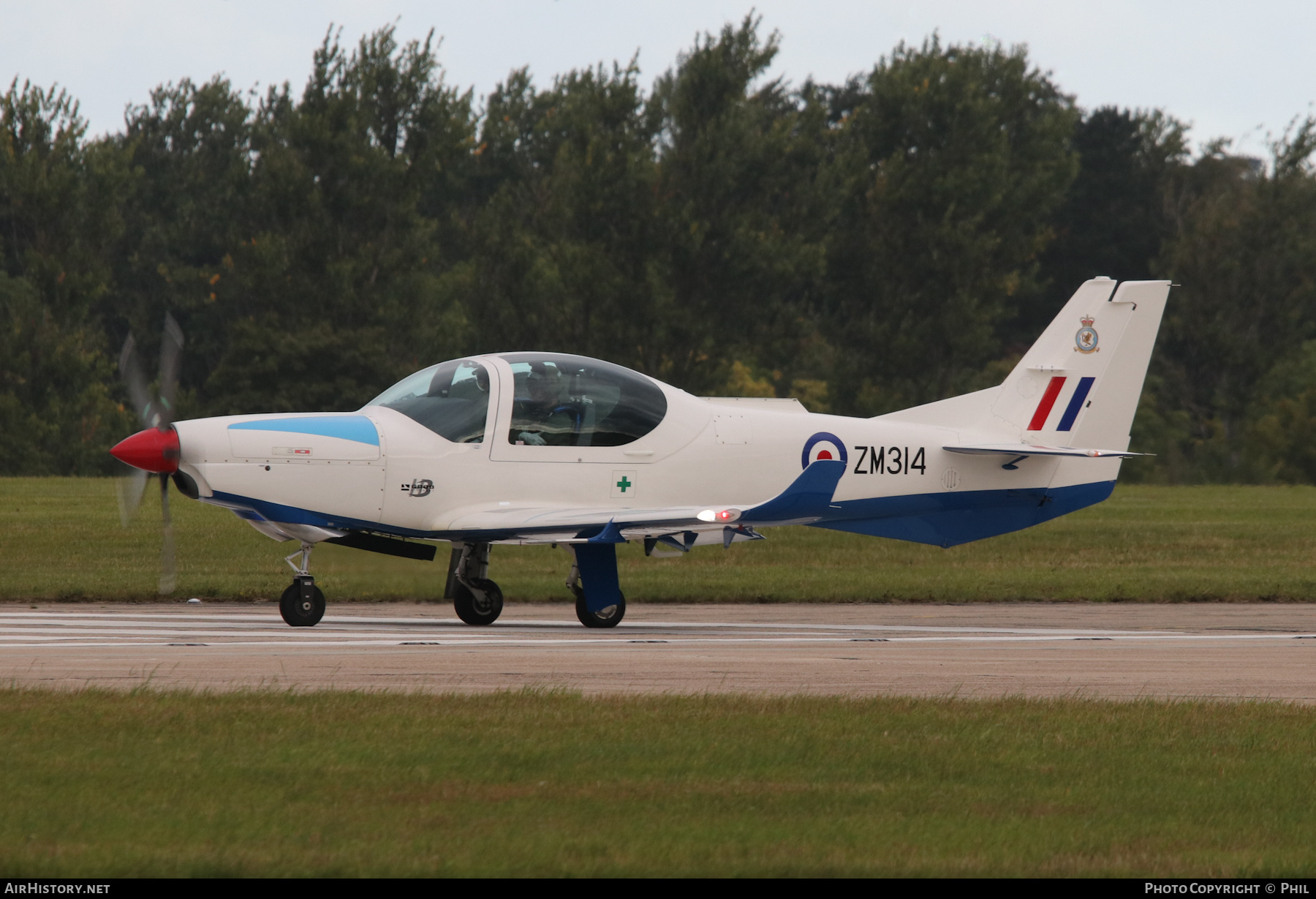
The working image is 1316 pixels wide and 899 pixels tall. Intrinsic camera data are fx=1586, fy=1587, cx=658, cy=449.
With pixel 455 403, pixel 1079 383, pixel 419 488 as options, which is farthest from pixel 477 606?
pixel 1079 383

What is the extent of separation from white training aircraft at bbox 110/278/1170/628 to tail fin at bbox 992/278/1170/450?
533mm

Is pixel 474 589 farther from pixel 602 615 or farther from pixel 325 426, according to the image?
pixel 325 426

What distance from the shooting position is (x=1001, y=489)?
718 inches

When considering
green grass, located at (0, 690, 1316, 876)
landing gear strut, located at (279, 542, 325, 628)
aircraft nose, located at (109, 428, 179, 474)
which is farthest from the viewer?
landing gear strut, located at (279, 542, 325, 628)

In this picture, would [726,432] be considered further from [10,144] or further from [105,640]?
[10,144]

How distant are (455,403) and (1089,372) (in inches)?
307

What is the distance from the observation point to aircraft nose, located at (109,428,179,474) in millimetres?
14664

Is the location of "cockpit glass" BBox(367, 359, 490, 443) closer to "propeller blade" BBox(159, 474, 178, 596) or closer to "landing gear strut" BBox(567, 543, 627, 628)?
"landing gear strut" BBox(567, 543, 627, 628)

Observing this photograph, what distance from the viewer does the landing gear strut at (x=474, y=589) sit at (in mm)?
16000

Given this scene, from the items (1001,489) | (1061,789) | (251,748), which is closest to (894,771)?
(1061,789)

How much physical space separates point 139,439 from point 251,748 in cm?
719

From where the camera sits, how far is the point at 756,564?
2534 centimetres

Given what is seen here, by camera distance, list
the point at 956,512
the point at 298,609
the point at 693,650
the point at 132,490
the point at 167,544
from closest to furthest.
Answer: the point at 693,650, the point at 298,609, the point at 132,490, the point at 167,544, the point at 956,512

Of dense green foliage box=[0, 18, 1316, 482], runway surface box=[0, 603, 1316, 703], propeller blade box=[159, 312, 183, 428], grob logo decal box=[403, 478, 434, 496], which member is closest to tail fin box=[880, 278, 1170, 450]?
runway surface box=[0, 603, 1316, 703]
